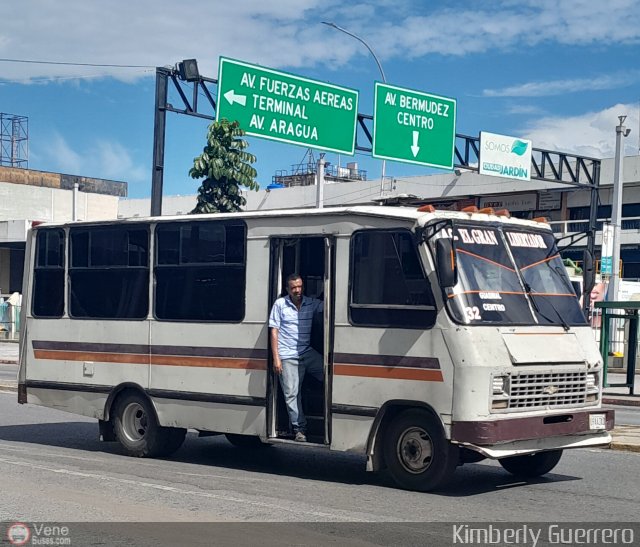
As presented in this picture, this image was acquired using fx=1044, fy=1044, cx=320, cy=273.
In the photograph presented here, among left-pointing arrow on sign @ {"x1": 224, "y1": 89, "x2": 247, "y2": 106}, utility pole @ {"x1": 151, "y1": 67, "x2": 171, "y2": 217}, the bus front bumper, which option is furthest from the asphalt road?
left-pointing arrow on sign @ {"x1": 224, "y1": 89, "x2": 247, "y2": 106}

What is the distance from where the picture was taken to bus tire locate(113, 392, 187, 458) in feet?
39.2

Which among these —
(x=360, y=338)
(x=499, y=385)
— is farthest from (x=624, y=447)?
(x=360, y=338)

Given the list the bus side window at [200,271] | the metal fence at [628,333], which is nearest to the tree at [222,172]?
the metal fence at [628,333]

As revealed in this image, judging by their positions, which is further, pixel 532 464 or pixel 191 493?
pixel 532 464

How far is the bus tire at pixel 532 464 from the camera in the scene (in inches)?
414

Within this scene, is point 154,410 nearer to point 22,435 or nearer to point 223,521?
point 22,435

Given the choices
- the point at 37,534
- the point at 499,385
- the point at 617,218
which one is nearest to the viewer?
the point at 37,534

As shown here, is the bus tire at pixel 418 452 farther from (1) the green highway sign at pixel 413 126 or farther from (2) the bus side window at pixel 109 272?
(1) the green highway sign at pixel 413 126

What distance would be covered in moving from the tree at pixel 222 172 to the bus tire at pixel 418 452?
17.5m

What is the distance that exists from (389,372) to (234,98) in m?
13.5

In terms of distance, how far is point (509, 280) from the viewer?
1002 centimetres

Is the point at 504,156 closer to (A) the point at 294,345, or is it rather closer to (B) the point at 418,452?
(A) the point at 294,345

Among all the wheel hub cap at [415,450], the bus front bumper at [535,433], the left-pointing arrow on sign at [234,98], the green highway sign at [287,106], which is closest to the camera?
the bus front bumper at [535,433]

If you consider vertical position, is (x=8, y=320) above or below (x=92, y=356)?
below
